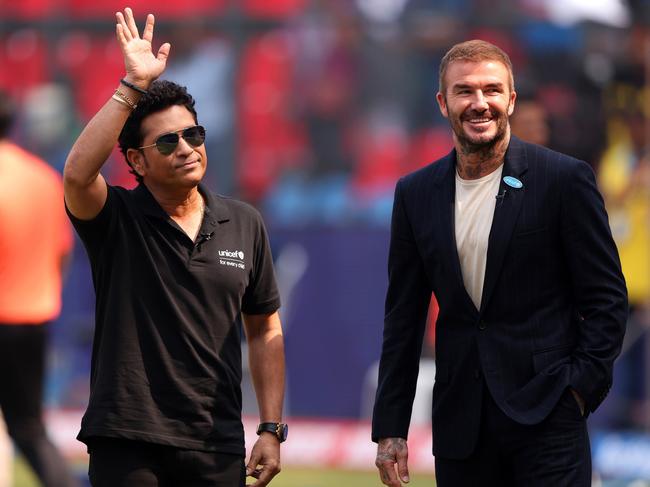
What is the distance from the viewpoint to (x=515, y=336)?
4.75 metres

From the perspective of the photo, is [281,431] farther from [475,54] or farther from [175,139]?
[475,54]

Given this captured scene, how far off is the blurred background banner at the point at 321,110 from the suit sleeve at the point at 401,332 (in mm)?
6152

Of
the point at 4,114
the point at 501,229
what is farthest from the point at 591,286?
the point at 4,114

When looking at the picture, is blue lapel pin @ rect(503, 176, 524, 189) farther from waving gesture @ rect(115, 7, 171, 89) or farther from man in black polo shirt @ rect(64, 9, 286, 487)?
waving gesture @ rect(115, 7, 171, 89)

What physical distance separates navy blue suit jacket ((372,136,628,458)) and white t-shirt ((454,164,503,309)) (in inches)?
1.2

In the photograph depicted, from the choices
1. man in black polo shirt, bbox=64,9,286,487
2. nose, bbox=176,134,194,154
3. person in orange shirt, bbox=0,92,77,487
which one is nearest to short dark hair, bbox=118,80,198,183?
man in black polo shirt, bbox=64,9,286,487

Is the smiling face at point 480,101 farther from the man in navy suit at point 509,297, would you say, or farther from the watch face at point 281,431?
the watch face at point 281,431

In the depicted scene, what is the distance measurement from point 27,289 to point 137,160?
9.86 feet

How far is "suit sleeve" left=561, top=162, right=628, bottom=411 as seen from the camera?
4.64m

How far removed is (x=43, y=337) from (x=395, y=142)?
15.2ft

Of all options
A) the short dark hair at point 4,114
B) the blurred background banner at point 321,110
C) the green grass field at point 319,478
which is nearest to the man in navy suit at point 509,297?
the short dark hair at point 4,114

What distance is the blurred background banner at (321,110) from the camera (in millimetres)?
11109

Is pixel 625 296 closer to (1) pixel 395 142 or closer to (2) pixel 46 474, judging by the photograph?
(2) pixel 46 474

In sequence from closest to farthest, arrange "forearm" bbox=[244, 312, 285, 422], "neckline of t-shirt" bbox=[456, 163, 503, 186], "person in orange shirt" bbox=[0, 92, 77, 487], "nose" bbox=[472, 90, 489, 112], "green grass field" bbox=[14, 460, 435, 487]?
1. "nose" bbox=[472, 90, 489, 112]
2. "neckline of t-shirt" bbox=[456, 163, 503, 186]
3. "forearm" bbox=[244, 312, 285, 422]
4. "person in orange shirt" bbox=[0, 92, 77, 487]
5. "green grass field" bbox=[14, 460, 435, 487]
